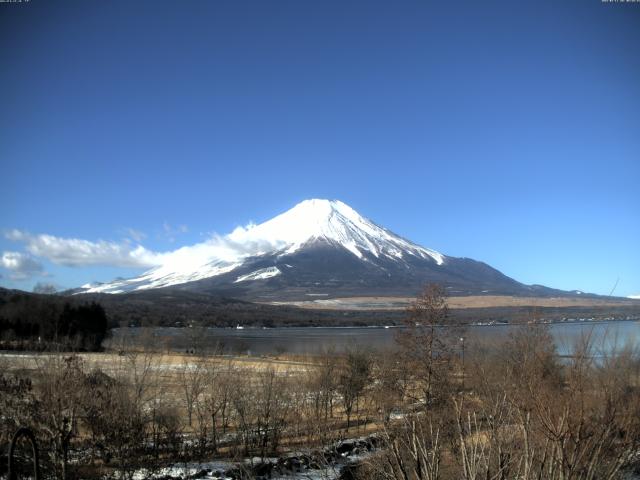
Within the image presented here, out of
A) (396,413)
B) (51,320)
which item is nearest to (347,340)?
(51,320)

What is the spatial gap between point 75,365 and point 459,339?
64.3ft

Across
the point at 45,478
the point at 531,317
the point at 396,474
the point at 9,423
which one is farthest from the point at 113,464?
the point at 531,317

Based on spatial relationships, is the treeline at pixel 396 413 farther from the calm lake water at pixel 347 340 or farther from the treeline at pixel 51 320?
the treeline at pixel 51 320

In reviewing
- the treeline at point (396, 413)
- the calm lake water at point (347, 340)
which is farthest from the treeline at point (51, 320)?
the treeline at point (396, 413)

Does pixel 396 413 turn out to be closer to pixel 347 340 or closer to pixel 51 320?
pixel 347 340

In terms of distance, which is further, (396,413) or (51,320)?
(51,320)

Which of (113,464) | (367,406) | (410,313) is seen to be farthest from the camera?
(367,406)

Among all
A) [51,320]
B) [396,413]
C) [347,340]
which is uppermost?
[51,320]

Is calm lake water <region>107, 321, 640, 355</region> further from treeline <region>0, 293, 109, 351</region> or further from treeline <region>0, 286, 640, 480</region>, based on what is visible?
treeline <region>0, 293, 109, 351</region>

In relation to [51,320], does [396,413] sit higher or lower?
lower

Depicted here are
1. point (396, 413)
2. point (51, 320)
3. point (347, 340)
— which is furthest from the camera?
point (347, 340)

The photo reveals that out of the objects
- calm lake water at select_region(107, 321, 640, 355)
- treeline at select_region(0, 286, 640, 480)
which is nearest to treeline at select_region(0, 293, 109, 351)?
calm lake water at select_region(107, 321, 640, 355)

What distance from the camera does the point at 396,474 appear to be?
17.4 feet

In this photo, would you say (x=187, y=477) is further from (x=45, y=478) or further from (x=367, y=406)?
(x=367, y=406)
